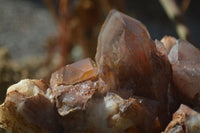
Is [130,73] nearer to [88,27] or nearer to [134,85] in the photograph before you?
[134,85]

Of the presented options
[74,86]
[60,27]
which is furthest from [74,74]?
[60,27]

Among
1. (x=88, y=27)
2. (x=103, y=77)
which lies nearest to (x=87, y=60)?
(x=103, y=77)

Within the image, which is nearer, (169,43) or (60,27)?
(169,43)

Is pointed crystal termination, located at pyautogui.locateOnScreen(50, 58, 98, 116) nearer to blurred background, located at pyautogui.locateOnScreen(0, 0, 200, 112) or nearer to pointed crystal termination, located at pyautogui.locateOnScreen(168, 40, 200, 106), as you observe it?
pointed crystal termination, located at pyautogui.locateOnScreen(168, 40, 200, 106)

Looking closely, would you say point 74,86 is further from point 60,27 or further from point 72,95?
point 60,27

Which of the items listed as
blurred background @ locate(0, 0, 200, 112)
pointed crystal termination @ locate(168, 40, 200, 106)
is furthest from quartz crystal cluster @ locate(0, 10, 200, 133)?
blurred background @ locate(0, 0, 200, 112)

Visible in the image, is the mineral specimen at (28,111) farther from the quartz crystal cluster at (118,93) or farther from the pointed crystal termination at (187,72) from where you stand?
the pointed crystal termination at (187,72)
